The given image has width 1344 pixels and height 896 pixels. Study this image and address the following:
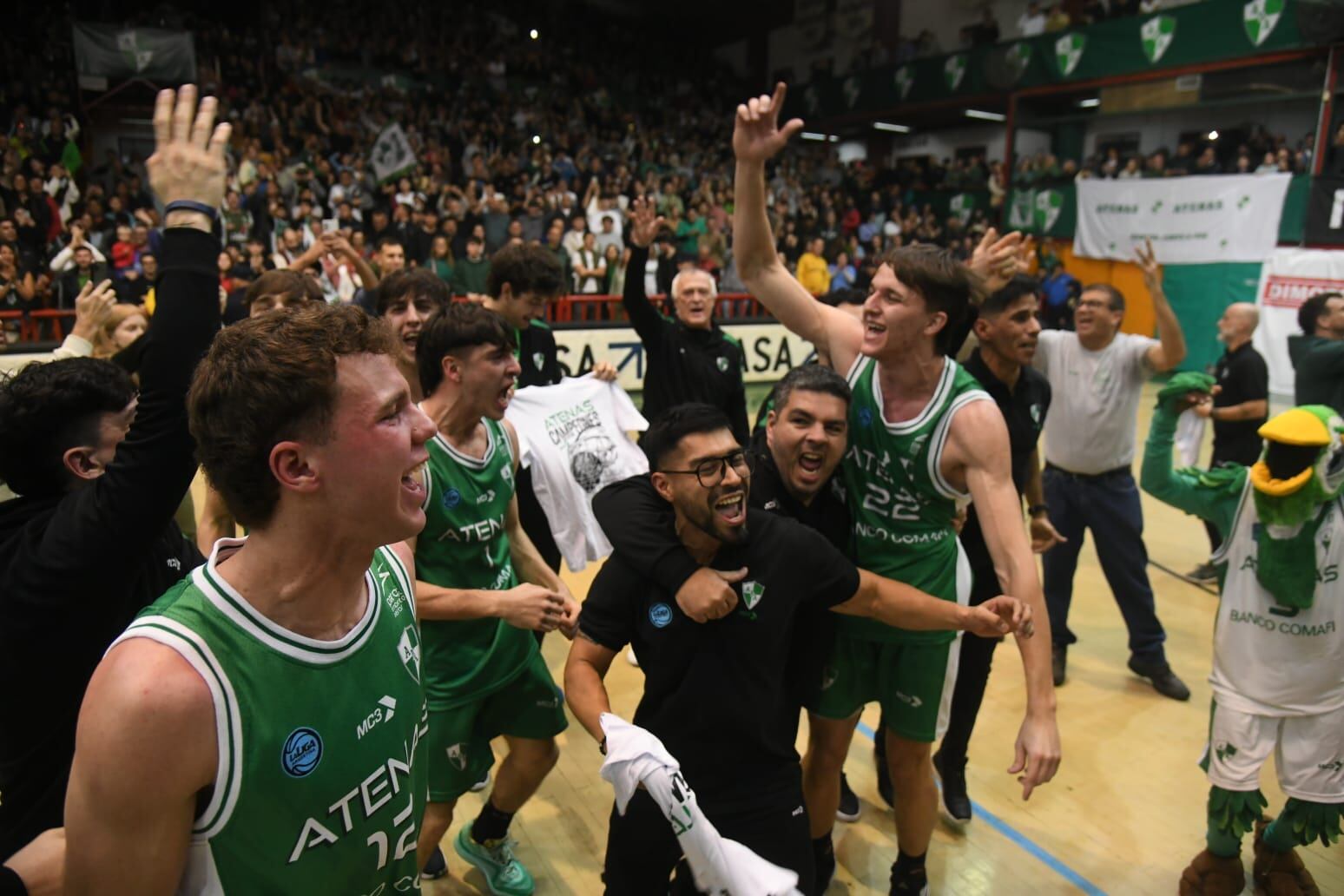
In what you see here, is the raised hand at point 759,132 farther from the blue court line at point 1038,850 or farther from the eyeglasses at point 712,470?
the blue court line at point 1038,850

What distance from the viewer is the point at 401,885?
160 cm

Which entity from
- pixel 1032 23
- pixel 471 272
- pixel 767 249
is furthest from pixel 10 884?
pixel 1032 23

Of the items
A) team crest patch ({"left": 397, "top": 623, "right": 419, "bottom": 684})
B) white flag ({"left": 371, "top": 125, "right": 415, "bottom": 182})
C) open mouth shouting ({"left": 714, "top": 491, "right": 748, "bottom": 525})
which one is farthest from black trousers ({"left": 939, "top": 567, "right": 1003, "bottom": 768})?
white flag ({"left": 371, "top": 125, "right": 415, "bottom": 182})

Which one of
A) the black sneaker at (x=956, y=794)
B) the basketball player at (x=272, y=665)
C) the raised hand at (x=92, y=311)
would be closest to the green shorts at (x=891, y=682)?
the black sneaker at (x=956, y=794)

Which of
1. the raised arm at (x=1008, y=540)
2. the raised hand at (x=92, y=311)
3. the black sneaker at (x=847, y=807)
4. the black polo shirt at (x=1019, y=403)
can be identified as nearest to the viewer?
the raised arm at (x=1008, y=540)

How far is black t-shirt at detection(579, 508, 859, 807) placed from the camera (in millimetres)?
2170

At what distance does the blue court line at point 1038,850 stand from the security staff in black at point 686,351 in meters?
2.20

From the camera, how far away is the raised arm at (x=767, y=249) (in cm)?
273

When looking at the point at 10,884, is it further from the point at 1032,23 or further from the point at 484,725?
the point at 1032,23

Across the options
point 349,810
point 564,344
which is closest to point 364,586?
point 349,810

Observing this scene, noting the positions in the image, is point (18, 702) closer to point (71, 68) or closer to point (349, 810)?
point (349, 810)

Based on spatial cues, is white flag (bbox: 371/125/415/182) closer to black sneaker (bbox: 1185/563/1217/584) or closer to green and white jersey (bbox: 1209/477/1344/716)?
black sneaker (bbox: 1185/563/1217/584)

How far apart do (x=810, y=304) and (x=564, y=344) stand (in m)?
6.62

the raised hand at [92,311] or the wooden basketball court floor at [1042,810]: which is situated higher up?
the raised hand at [92,311]
